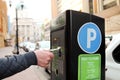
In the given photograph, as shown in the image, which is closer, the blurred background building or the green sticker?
the green sticker

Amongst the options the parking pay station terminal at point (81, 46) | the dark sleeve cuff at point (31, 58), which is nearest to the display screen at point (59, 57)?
the parking pay station terminal at point (81, 46)

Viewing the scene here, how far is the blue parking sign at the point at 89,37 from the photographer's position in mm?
1847

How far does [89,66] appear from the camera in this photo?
1.88 m

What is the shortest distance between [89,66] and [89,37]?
224 millimetres

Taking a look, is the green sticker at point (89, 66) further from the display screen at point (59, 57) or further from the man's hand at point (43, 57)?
the man's hand at point (43, 57)

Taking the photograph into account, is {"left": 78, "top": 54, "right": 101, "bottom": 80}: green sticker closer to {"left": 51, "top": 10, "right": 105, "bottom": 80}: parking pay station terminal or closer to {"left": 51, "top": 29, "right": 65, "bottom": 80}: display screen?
{"left": 51, "top": 10, "right": 105, "bottom": 80}: parking pay station terminal

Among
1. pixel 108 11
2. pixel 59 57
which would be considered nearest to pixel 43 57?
pixel 59 57

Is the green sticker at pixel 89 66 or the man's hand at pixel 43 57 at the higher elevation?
the man's hand at pixel 43 57

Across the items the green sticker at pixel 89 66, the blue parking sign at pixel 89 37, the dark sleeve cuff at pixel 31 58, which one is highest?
the blue parking sign at pixel 89 37

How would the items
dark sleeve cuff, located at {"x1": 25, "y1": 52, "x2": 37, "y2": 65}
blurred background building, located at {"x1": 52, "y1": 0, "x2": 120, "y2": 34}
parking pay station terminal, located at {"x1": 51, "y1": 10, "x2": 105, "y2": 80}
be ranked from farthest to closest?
blurred background building, located at {"x1": 52, "y1": 0, "x2": 120, "y2": 34}, parking pay station terminal, located at {"x1": 51, "y1": 10, "x2": 105, "y2": 80}, dark sleeve cuff, located at {"x1": 25, "y1": 52, "x2": 37, "y2": 65}

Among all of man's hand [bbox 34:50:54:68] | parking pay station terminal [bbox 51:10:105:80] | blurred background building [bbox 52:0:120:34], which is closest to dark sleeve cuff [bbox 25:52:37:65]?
man's hand [bbox 34:50:54:68]

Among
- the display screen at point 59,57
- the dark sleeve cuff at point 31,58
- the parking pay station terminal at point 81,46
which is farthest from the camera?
the display screen at point 59,57

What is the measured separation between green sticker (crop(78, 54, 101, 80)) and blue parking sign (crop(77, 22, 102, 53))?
53mm

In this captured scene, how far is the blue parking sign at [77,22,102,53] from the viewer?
1847 millimetres
